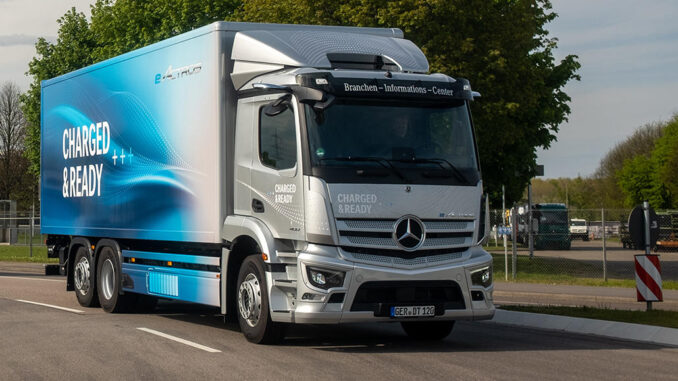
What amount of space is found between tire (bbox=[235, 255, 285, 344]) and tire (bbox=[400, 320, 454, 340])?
2022 mm

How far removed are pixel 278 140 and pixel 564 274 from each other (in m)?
20.5

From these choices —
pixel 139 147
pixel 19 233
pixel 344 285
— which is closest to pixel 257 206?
pixel 344 285

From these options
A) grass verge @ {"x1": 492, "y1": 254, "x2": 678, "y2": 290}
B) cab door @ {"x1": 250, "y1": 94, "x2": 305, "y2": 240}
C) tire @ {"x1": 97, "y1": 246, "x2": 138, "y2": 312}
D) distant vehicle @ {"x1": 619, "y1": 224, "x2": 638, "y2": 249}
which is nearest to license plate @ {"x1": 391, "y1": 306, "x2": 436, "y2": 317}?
cab door @ {"x1": 250, "y1": 94, "x2": 305, "y2": 240}

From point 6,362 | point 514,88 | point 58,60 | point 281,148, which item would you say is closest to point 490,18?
point 514,88

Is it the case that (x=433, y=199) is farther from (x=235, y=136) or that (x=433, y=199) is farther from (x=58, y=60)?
(x=58, y=60)

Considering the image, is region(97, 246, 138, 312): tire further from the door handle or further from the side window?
the side window

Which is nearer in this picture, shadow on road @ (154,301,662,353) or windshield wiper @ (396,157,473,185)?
windshield wiper @ (396,157,473,185)

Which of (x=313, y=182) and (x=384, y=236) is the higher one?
(x=313, y=182)

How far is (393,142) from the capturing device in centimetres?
1203

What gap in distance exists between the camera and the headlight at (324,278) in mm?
11609

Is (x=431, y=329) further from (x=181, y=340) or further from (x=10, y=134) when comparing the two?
(x=10, y=134)

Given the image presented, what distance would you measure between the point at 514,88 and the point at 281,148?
884 inches

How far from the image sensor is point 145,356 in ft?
37.1

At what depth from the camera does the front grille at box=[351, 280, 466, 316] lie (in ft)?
38.4
